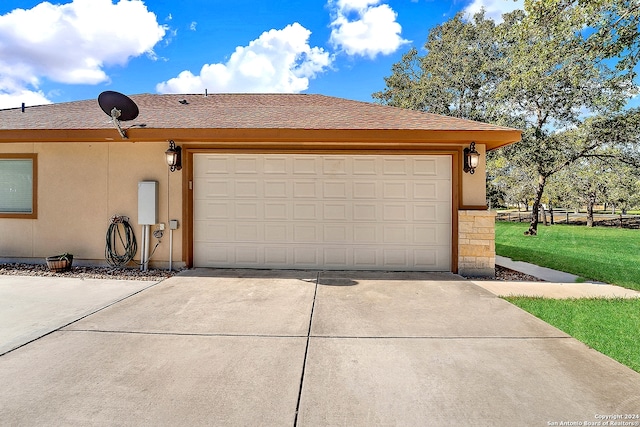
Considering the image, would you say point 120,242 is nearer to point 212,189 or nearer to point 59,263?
point 59,263

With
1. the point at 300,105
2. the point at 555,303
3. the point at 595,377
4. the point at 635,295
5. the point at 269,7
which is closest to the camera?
the point at 595,377

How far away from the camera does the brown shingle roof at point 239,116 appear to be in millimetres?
5824

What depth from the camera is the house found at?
624 cm

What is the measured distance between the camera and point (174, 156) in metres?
6.01

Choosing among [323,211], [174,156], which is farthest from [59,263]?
[323,211]

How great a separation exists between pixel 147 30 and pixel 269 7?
4.34 m

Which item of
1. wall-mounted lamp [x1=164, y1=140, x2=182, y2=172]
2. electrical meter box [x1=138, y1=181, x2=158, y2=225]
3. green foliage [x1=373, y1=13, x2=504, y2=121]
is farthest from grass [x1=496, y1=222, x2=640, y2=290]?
green foliage [x1=373, y1=13, x2=504, y2=121]

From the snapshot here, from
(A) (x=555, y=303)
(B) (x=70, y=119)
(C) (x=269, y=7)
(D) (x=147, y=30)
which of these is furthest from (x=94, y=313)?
(D) (x=147, y=30)

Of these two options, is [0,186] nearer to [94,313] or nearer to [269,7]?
[94,313]

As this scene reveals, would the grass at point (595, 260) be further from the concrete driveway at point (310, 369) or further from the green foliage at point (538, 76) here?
the green foliage at point (538, 76)

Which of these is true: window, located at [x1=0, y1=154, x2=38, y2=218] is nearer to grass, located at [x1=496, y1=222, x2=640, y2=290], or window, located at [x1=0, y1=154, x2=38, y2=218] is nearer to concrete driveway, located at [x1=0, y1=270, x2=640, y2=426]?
concrete driveway, located at [x1=0, y1=270, x2=640, y2=426]

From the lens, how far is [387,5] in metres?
11.0

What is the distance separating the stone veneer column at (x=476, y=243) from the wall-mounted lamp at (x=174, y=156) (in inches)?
216

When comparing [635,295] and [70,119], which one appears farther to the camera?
[70,119]
